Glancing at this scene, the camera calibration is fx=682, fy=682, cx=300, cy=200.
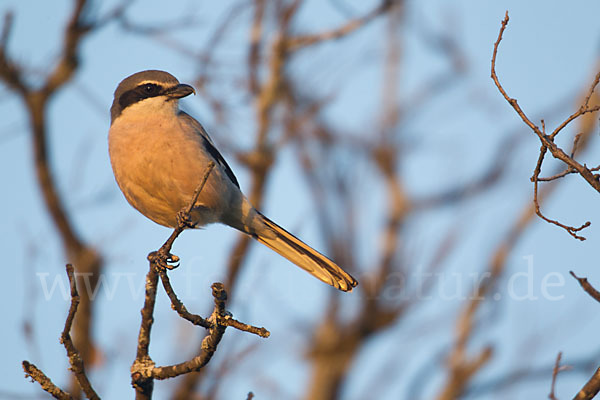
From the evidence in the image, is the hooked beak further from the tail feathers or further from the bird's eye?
the tail feathers

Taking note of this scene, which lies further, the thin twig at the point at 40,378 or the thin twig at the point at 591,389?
the thin twig at the point at 40,378

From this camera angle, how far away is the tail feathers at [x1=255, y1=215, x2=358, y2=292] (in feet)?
13.1

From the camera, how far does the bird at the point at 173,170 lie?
12.4 ft

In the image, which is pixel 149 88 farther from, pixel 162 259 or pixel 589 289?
pixel 589 289

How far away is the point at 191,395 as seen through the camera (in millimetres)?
5727

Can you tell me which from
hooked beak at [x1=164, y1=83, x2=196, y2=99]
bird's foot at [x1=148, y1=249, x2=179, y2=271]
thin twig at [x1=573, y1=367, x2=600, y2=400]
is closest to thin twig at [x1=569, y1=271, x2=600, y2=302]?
thin twig at [x1=573, y1=367, x2=600, y2=400]

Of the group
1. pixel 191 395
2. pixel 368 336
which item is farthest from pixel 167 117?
pixel 368 336

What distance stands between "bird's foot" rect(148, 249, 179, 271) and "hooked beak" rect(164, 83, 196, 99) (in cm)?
123

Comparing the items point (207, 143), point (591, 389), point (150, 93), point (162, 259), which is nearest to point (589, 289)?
point (591, 389)

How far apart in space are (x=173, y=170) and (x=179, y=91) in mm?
637

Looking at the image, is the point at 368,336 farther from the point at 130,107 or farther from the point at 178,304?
the point at 178,304

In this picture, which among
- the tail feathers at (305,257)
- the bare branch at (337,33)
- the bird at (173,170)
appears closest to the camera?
the bird at (173,170)

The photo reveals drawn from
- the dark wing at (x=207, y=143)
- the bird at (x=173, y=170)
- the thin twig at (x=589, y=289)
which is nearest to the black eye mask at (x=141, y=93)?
A: the bird at (x=173, y=170)

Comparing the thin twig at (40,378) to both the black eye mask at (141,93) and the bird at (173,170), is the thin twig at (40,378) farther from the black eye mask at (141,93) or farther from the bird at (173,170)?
the black eye mask at (141,93)
